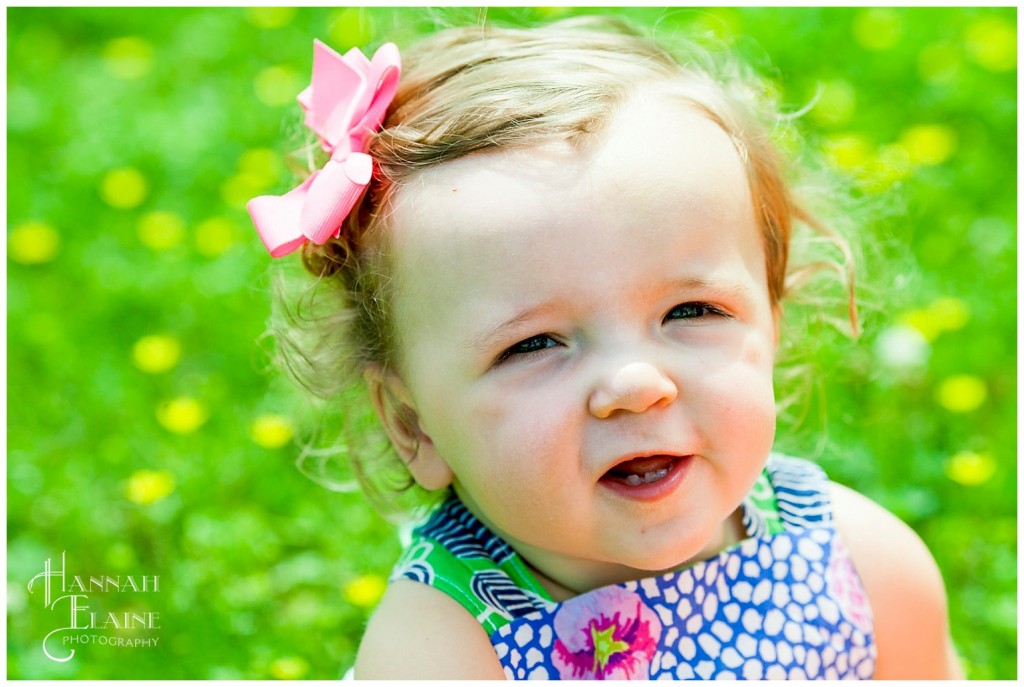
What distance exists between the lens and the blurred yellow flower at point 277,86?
332 cm

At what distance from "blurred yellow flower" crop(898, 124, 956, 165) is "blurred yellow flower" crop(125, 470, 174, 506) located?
73.4 inches

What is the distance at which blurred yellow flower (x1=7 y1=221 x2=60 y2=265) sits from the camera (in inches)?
115

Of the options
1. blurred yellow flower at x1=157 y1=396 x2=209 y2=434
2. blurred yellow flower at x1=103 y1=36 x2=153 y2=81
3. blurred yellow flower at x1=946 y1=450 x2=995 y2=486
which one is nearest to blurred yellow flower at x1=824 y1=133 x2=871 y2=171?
blurred yellow flower at x1=946 y1=450 x2=995 y2=486

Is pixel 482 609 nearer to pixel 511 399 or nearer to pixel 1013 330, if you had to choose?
pixel 511 399

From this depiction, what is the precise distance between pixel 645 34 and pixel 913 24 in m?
1.83

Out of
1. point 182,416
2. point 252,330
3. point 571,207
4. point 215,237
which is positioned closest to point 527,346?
point 571,207

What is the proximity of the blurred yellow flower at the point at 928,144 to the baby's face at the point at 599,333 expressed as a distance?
5.26ft

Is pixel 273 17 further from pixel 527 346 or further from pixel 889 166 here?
pixel 527 346

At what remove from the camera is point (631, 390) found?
51.3 inches

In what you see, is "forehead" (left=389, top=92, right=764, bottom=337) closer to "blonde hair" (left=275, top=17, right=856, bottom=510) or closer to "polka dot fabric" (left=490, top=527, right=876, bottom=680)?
"blonde hair" (left=275, top=17, right=856, bottom=510)

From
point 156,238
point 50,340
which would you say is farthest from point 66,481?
point 156,238

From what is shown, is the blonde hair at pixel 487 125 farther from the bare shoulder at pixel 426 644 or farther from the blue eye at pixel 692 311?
the bare shoulder at pixel 426 644

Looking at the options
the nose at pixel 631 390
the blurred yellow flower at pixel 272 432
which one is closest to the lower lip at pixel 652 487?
the nose at pixel 631 390

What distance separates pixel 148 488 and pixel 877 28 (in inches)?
90.7
